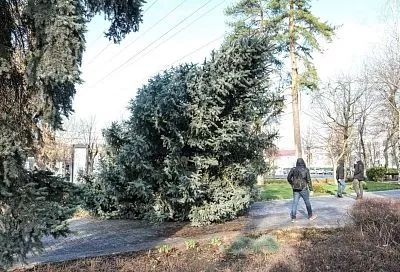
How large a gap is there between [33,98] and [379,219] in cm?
639

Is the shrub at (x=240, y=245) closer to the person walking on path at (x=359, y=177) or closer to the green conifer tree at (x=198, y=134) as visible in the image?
the green conifer tree at (x=198, y=134)

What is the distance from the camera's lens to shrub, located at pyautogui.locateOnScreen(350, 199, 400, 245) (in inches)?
292

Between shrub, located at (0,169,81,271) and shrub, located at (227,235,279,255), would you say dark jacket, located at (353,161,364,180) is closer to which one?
shrub, located at (227,235,279,255)

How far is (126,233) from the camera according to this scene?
37.1 ft

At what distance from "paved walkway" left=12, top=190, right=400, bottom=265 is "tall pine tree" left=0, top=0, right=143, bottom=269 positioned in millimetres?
1066

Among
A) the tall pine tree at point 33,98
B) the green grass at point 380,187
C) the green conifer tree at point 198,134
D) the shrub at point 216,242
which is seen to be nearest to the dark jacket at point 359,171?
the green conifer tree at point 198,134

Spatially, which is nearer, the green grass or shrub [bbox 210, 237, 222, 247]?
shrub [bbox 210, 237, 222, 247]

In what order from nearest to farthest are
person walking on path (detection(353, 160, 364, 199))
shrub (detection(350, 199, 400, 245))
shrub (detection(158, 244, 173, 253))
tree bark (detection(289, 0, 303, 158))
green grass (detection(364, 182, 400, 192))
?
shrub (detection(350, 199, 400, 245)), shrub (detection(158, 244, 173, 253)), person walking on path (detection(353, 160, 364, 199)), tree bark (detection(289, 0, 303, 158)), green grass (detection(364, 182, 400, 192))

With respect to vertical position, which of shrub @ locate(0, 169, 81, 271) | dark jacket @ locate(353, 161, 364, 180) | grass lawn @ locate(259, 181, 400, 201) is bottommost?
grass lawn @ locate(259, 181, 400, 201)

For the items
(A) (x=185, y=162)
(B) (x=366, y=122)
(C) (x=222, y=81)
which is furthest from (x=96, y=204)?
(B) (x=366, y=122)

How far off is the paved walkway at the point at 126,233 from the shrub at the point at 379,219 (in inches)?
28.0

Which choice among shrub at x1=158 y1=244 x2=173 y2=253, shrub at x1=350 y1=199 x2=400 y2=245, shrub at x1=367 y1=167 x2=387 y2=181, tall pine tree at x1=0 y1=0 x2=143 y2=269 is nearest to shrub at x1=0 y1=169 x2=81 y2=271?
tall pine tree at x1=0 y1=0 x2=143 y2=269

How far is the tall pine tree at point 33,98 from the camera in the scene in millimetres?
5430

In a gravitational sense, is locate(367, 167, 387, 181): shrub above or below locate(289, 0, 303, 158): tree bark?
below
